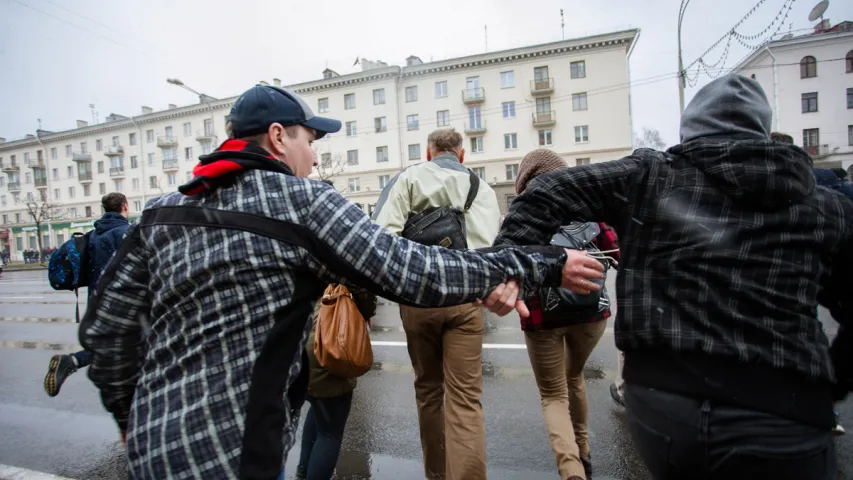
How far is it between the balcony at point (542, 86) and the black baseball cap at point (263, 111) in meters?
39.0

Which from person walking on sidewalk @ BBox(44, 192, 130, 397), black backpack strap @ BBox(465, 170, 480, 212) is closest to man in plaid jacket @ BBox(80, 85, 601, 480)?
black backpack strap @ BBox(465, 170, 480, 212)

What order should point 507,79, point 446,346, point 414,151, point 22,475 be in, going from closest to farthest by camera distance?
point 446,346 < point 22,475 < point 507,79 < point 414,151

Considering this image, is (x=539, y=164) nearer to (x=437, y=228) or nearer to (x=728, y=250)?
(x=437, y=228)

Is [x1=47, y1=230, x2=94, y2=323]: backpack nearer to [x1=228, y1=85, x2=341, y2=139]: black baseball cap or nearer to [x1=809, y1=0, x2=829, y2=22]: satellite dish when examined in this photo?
[x1=228, y1=85, x2=341, y2=139]: black baseball cap

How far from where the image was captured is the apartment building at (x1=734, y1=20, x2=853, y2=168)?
3709cm

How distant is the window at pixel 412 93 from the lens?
4125 cm

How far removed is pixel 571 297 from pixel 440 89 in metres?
40.1

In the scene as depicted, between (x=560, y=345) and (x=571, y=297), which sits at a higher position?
(x=571, y=297)

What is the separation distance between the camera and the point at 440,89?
1597 inches

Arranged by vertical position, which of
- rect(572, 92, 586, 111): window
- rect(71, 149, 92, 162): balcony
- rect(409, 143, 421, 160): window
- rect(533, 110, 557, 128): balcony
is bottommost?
rect(409, 143, 421, 160): window

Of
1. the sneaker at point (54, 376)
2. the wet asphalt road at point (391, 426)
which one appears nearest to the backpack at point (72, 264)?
the sneaker at point (54, 376)

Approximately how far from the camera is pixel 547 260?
1.48 m

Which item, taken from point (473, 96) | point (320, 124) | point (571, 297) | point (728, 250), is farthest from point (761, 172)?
point (473, 96)

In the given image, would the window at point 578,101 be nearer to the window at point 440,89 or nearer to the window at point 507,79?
the window at point 507,79
